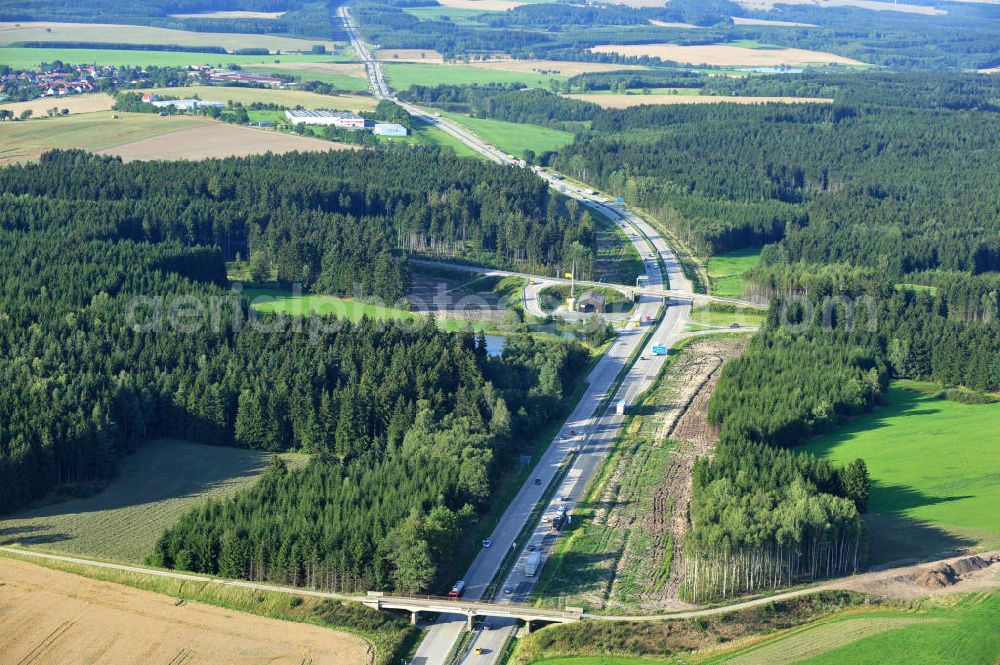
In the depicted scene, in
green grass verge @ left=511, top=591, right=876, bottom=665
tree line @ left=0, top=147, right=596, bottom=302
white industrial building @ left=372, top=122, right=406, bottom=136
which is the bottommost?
green grass verge @ left=511, top=591, right=876, bottom=665

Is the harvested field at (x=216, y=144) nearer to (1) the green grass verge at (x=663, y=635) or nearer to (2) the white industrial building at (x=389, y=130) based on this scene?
(2) the white industrial building at (x=389, y=130)

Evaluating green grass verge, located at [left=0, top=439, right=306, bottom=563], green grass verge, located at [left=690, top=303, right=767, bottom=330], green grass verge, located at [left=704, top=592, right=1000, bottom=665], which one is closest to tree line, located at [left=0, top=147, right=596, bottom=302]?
green grass verge, located at [left=690, top=303, right=767, bottom=330]

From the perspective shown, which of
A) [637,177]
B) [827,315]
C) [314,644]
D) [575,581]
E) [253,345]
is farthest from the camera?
[637,177]

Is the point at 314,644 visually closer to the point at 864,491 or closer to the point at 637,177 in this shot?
the point at 864,491

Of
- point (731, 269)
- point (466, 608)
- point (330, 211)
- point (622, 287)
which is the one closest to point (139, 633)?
point (466, 608)

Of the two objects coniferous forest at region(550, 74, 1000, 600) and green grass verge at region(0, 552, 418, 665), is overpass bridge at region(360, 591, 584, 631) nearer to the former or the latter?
green grass verge at region(0, 552, 418, 665)

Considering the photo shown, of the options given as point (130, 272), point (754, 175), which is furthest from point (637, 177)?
point (130, 272)

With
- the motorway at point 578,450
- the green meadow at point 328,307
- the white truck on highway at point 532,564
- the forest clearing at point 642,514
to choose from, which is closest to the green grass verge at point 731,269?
the motorway at point 578,450

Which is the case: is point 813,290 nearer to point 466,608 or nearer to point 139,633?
point 466,608
